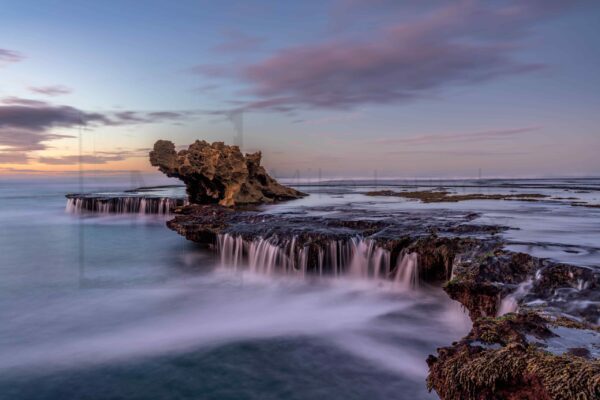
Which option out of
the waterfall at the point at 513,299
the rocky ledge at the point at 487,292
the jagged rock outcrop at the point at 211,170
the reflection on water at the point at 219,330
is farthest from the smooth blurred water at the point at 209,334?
the jagged rock outcrop at the point at 211,170

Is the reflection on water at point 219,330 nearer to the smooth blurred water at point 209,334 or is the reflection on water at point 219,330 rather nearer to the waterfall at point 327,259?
the smooth blurred water at point 209,334

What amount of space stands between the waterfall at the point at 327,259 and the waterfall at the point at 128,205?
23948mm

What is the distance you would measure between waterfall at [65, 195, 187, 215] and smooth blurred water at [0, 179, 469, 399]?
69.4 ft

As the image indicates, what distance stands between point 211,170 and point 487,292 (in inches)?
985

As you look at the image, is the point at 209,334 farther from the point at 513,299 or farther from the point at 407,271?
the point at 513,299

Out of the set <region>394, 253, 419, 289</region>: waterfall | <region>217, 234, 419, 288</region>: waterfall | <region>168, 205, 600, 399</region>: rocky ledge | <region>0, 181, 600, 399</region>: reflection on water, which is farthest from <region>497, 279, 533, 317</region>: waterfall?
<region>217, 234, 419, 288</region>: waterfall

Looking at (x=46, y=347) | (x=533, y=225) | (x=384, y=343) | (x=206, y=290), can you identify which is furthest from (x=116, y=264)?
(x=533, y=225)

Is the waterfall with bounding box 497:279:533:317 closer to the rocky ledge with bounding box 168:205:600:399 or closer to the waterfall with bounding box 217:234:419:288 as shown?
the rocky ledge with bounding box 168:205:600:399

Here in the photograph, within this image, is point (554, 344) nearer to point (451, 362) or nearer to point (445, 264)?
point (451, 362)

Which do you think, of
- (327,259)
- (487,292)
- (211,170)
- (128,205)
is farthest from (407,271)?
(128,205)

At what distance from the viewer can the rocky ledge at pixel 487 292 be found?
4090 millimetres

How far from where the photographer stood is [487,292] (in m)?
8.38

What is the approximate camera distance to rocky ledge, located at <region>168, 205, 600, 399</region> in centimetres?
409

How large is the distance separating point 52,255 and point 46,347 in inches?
591
